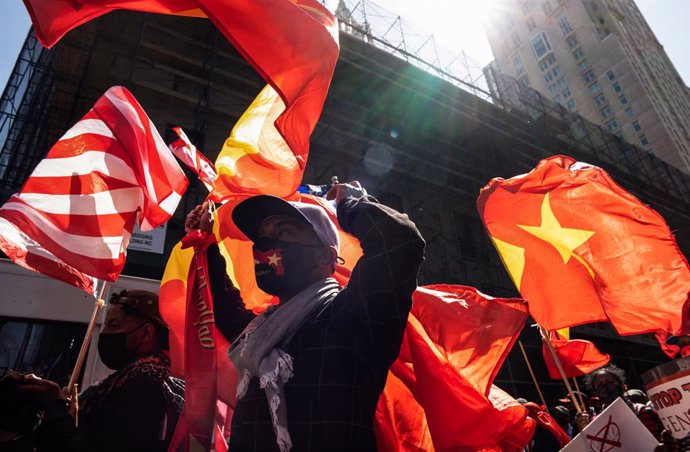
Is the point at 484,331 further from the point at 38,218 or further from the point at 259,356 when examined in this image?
the point at 38,218

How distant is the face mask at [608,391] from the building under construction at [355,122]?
527cm

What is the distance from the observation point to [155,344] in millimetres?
2512

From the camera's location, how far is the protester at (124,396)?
5.89ft

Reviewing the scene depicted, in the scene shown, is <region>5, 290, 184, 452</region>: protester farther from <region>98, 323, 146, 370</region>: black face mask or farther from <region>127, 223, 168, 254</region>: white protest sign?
<region>127, 223, 168, 254</region>: white protest sign

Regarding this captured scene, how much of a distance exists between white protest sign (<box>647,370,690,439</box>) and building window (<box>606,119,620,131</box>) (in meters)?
56.1

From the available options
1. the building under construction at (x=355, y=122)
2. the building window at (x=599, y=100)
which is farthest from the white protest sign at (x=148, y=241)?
the building window at (x=599, y=100)

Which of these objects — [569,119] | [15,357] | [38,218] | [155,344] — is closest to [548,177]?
[155,344]

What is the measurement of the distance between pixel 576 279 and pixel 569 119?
2183cm

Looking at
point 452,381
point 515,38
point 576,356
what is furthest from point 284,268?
point 515,38

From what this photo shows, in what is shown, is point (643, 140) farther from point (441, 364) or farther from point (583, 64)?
point (441, 364)

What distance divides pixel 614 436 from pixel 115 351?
8.89 feet

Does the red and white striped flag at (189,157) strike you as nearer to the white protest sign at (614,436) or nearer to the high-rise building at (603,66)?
the white protest sign at (614,436)

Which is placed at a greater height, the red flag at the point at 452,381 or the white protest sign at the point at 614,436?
the red flag at the point at 452,381

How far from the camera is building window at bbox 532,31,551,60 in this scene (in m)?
57.8
